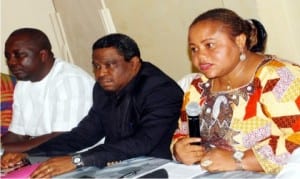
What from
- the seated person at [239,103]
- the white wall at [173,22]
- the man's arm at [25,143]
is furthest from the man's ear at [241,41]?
the man's arm at [25,143]

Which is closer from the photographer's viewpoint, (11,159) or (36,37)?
(11,159)

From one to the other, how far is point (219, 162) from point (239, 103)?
0.80ft

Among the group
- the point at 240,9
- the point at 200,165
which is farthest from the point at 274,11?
the point at 200,165

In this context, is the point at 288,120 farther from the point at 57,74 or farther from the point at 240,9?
the point at 57,74

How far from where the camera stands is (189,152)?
170cm

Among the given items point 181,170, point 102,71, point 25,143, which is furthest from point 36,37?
point 181,170

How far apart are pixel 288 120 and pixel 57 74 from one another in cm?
153

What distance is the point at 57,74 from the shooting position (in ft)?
8.91

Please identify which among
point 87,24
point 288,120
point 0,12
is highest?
point 0,12

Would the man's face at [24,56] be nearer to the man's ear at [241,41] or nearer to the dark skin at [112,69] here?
the dark skin at [112,69]

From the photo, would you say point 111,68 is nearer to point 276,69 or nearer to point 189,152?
point 189,152

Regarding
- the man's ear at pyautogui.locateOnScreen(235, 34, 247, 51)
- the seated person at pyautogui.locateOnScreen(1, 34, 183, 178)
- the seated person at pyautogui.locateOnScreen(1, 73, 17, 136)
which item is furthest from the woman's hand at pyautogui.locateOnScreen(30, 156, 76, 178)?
the seated person at pyautogui.locateOnScreen(1, 73, 17, 136)

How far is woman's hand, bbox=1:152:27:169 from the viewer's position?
6.76 feet

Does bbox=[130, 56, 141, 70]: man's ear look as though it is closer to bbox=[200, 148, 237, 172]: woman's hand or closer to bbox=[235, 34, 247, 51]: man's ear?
→ bbox=[235, 34, 247, 51]: man's ear
